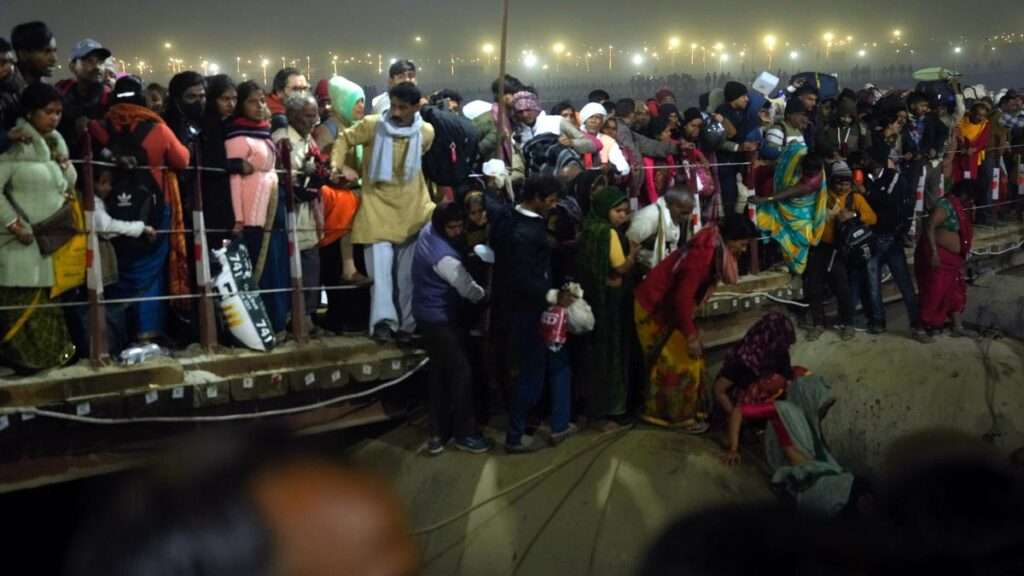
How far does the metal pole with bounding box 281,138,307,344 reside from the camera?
6848 millimetres

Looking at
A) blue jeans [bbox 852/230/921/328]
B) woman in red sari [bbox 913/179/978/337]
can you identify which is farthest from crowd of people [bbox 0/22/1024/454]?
woman in red sari [bbox 913/179/978/337]

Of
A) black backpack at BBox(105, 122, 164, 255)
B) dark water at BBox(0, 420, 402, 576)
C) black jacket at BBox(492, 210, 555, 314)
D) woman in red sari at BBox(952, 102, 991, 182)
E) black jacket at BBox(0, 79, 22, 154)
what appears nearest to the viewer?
black jacket at BBox(0, 79, 22, 154)

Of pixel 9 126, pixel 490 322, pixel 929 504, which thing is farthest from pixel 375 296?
pixel 929 504

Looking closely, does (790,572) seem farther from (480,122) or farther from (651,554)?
(480,122)

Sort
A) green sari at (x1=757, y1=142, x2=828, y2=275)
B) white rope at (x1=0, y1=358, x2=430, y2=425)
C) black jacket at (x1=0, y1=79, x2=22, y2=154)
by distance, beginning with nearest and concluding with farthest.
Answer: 1. white rope at (x1=0, y1=358, x2=430, y2=425)
2. black jacket at (x1=0, y1=79, x2=22, y2=154)
3. green sari at (x1=757, y1=142, x2=828, y2=275)

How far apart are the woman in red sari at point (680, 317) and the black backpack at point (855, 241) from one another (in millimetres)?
2333

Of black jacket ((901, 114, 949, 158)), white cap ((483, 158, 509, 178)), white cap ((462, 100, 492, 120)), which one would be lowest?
white cap ((483, 158, 509, 178))

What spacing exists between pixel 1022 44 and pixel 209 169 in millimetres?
35790

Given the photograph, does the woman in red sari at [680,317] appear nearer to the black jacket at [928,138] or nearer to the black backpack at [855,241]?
the black backpack at [855,241]

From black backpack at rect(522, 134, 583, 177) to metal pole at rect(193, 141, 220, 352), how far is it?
2850mm

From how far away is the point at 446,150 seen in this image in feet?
24.0

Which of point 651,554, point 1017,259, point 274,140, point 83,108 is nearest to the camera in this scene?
point 651,554

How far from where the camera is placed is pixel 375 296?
7.13 m

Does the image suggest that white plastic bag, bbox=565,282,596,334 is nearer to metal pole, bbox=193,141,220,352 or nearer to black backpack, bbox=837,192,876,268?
metal pole, bbox=193,141,220,352
